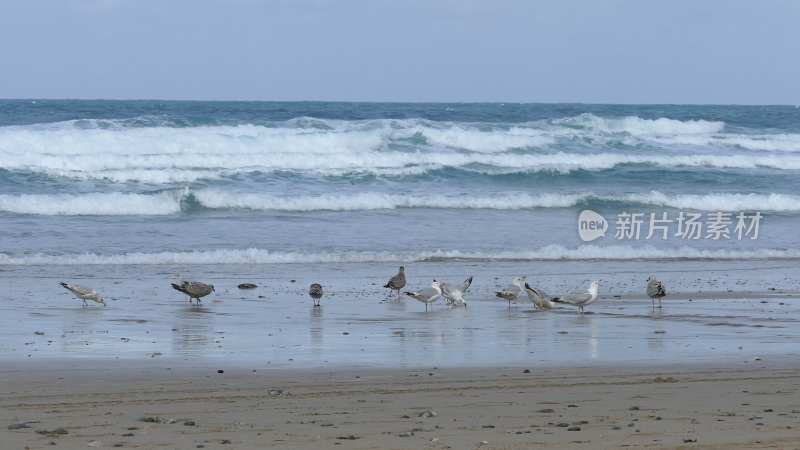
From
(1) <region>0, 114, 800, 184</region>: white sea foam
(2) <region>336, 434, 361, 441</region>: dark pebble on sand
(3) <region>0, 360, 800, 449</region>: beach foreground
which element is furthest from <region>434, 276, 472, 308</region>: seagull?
(1) <region>0, 114, 800, 184</region>: white sea foam

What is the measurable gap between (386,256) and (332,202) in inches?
268

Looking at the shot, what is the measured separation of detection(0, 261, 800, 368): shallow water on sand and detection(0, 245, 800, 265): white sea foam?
61 cm

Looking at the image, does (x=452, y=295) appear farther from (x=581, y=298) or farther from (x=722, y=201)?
(x=722, y=201)

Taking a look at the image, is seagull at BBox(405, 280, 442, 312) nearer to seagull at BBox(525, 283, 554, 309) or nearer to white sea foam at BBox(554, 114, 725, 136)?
seagull at BBox(525, 283, 554, 309)

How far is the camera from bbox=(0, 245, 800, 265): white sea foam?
53.8 ft

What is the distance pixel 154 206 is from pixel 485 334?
1380cm

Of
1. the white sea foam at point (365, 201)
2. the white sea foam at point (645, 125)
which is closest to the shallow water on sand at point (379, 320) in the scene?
the white sea foam at point (365, 201)

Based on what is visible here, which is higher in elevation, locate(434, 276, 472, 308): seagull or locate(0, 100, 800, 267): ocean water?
locate(0, 100, 800, 267): ocean water

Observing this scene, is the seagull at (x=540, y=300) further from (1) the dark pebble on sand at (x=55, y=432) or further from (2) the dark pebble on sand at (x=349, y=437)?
(1) the dark pebble on sand at (x=55, y=432)

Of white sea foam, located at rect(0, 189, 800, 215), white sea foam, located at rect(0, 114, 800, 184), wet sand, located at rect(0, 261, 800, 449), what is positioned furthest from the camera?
white sea foam, located at rect(0, 114, 800, 184)

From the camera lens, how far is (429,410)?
6.72m

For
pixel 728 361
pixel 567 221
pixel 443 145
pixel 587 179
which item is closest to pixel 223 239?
pixel 567 221

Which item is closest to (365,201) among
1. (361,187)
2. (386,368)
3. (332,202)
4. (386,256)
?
(332,202)

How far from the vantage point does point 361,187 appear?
89.8ft
